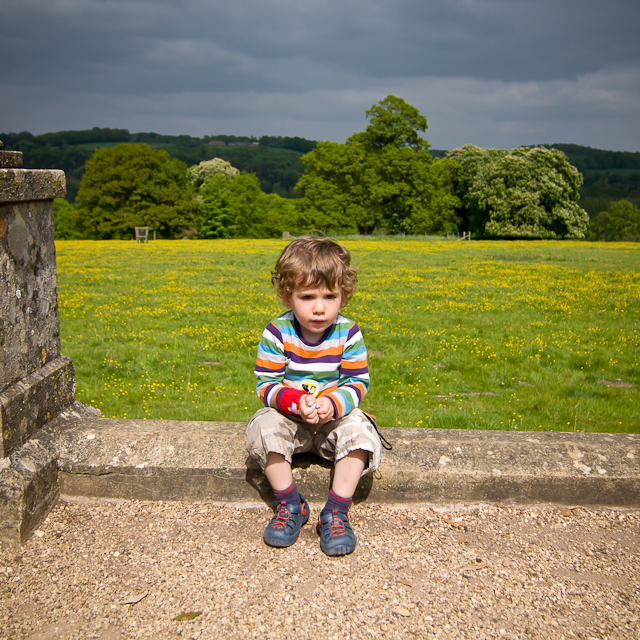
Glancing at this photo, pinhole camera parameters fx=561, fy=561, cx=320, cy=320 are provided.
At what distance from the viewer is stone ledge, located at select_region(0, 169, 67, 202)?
2695mm

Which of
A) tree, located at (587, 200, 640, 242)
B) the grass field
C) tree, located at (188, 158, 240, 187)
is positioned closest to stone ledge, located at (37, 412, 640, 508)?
the grass field

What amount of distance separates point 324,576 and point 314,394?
909mm

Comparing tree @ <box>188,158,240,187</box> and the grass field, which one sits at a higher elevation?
tree @ <box>188,158,240,187</box>

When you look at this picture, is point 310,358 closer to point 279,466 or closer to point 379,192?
point 279,466

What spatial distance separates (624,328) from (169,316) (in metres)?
8.09

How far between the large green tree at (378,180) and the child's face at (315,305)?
48.1 meters

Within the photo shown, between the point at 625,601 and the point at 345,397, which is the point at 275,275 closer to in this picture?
the point at 345,397

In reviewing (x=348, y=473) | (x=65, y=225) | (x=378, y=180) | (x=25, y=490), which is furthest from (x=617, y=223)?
(x=25, y=490)

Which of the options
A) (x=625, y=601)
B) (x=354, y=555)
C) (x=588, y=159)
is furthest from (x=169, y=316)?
(x=588, y=159)

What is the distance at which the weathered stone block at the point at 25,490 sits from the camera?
266cm

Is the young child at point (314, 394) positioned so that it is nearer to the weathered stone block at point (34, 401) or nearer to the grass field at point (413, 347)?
the weathered stone block at point (34, 401)

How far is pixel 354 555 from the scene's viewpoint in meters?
2.68

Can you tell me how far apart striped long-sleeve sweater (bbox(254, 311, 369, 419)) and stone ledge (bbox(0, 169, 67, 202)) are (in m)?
1.40

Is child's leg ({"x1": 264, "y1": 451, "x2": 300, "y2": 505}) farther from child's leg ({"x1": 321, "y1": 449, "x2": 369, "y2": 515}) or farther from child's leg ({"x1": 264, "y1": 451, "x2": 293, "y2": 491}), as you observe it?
child's leg ({"x1": 321, "y1": 449, "x2": 369, "y2": 515})
